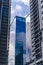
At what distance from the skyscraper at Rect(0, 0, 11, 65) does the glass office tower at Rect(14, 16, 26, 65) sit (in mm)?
7273

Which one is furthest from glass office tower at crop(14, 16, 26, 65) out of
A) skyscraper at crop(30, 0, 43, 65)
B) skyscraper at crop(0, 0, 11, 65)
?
skyscraper at crop(30, 0, 43, 65)

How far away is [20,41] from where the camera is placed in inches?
6604

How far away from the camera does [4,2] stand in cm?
18000

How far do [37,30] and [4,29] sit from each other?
62961 mm

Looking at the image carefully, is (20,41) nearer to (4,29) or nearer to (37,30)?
(4,29)

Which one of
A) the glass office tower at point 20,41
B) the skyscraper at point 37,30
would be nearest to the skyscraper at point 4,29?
the glass office tower at point 20,41

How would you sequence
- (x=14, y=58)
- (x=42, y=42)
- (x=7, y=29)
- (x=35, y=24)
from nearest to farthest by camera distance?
(x=42, y=42), (x=35, y=24), (x=14, y=58), (x=7, y=29)

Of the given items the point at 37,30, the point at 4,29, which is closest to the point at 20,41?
the point at 4,29

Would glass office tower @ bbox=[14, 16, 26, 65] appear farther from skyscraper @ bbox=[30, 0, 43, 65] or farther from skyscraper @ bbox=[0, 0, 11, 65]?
skyscraper @ bbox=[30, 0, 43, 65]

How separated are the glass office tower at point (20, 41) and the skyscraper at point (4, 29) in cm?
727

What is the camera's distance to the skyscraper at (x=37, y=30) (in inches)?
4023

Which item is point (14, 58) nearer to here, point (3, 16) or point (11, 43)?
point (11, 43)

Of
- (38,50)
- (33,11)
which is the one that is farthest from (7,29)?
(38,50)

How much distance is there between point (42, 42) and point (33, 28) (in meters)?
16.9
